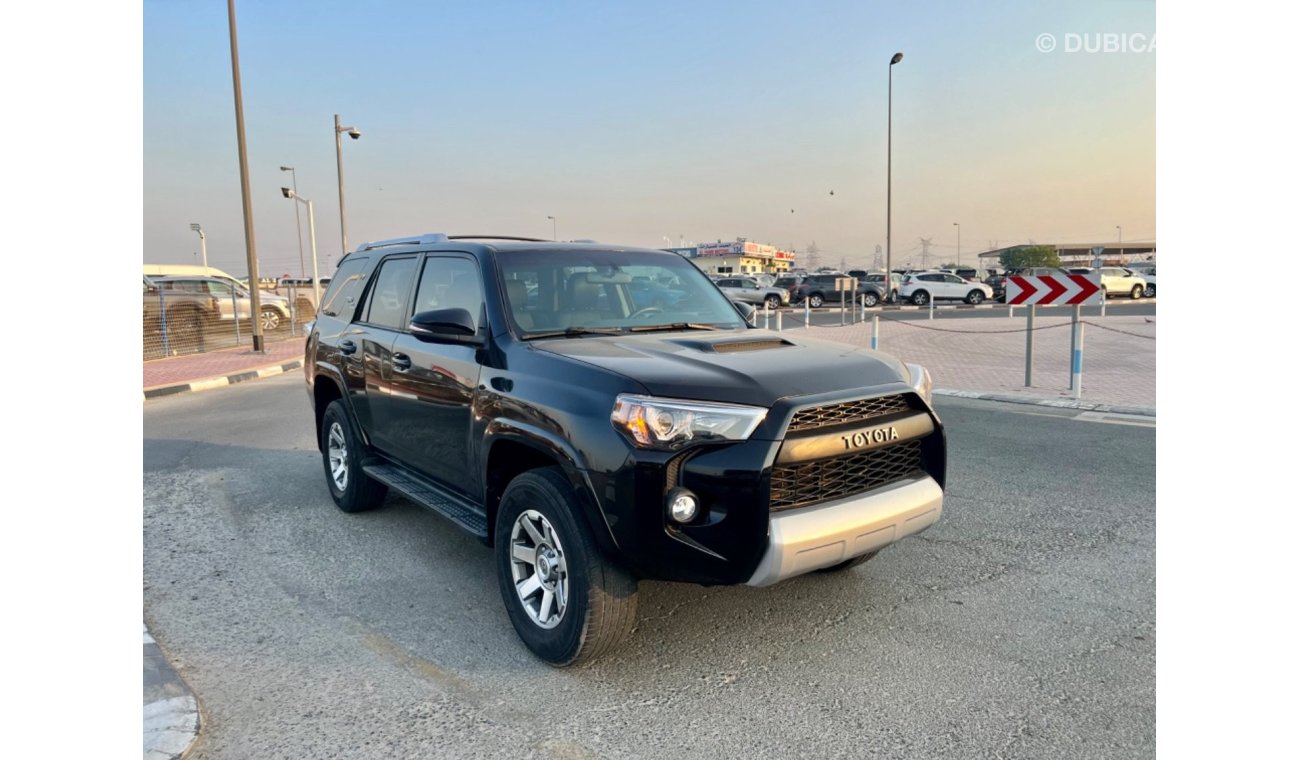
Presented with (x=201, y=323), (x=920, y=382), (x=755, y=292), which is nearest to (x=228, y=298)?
(x=201, y=323)

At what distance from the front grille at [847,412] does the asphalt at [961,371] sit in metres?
2.52

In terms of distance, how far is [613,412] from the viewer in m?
3.00

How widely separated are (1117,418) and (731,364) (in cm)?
708

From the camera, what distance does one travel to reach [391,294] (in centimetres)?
504

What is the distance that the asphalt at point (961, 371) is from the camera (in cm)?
310

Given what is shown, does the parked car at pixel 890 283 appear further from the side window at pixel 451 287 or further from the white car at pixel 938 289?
the side window at pixel 451 287

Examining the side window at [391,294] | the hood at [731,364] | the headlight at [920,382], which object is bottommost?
the headlight at [920,382]

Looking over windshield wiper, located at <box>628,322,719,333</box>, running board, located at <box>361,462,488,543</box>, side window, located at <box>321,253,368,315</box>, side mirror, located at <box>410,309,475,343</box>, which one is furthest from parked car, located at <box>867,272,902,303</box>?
side mirror, located at <box>410,309,475,343</box>

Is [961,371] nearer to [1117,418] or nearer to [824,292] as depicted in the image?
[1117,418]

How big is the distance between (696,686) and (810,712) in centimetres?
Answer: 47

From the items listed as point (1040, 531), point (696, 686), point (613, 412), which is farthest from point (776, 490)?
point (1040, 531)

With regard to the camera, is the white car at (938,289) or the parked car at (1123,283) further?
the white car at (938,289)

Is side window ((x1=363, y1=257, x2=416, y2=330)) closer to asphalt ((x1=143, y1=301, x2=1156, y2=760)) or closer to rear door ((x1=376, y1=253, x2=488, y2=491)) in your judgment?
rear door ((x1=376, y1=253, x2=488, y2=491))

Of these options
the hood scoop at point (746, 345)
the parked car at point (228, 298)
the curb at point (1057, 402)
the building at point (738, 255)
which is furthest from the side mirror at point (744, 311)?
the building at point (738, 255)
